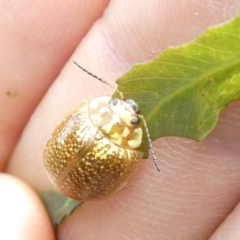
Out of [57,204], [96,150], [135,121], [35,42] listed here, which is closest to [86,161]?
[96,150]

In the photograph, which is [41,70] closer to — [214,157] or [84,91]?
[84,91]

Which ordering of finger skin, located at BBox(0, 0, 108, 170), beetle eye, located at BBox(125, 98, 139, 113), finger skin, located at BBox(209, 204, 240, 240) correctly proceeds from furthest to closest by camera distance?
finger skin, located at BBox(0, 0, 108, 170), finger skin, located at BBox(209, 204, 240, 240), beetle eye, located at BBox(125, 98, 139, 113)

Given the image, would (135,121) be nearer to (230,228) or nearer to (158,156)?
(158,156)

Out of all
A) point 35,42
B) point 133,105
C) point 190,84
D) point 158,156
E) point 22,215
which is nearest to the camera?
point 190,84

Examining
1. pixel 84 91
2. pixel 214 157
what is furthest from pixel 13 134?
pixel 214 157

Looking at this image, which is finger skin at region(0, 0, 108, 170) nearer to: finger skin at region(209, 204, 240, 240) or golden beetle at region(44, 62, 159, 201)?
golden beetle at region(44, 62, 159, 201)

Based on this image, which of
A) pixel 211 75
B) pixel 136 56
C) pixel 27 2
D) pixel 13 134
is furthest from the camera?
pixel 13 134

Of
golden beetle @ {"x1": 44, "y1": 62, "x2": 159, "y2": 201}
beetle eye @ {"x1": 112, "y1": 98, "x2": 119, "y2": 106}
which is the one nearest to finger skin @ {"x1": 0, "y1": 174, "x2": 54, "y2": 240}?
golden beetle @ {"x1": 44, "y1": 62, "x2": 159, "y2": 201}
